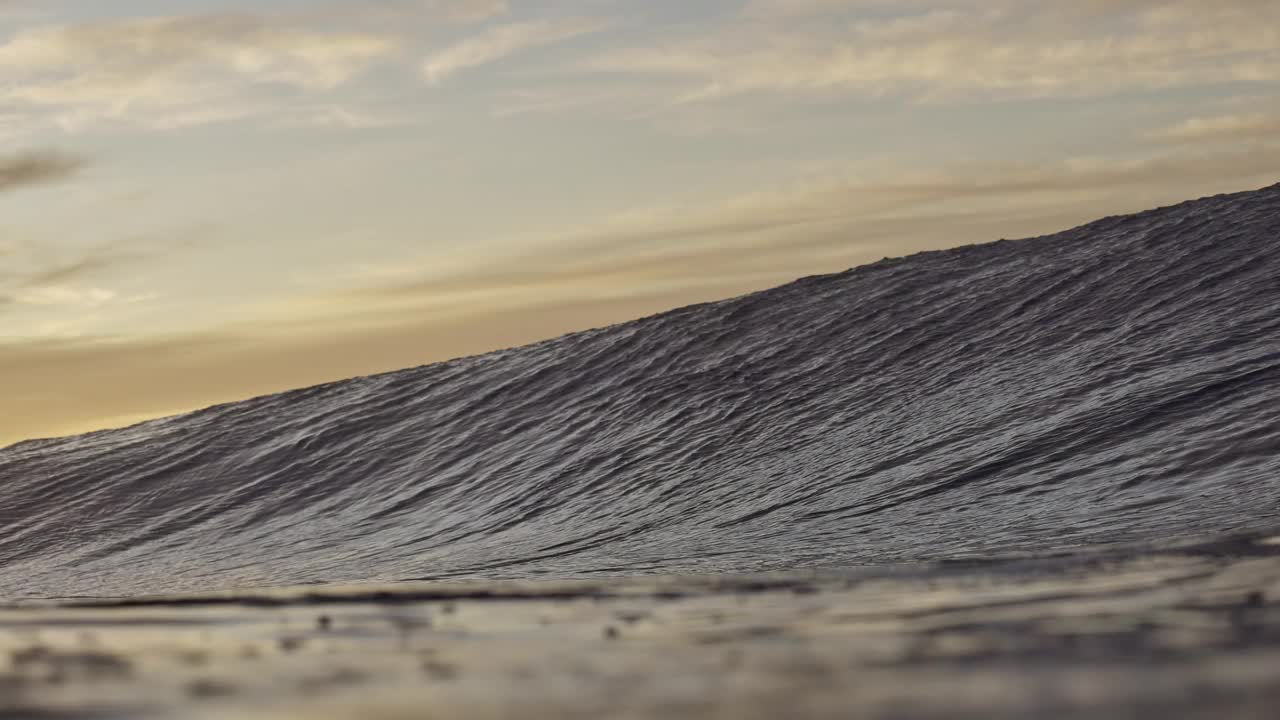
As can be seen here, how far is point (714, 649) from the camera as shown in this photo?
124 inches

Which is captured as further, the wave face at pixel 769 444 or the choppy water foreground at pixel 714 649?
the wave face at pixel 769 444

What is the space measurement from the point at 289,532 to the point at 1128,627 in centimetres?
1342

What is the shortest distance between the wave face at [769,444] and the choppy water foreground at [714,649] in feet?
11.1

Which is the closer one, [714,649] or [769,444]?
[714,649]

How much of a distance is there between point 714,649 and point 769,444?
11.1m

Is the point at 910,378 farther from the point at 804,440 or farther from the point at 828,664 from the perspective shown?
the point at 828,664

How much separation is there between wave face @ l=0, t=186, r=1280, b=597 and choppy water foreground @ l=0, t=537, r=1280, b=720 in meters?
3.39

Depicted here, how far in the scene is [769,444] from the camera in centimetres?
1417

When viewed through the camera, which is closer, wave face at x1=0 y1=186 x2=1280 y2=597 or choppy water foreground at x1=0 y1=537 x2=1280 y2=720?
choppy water foreground at x1=0 y1=537 x2=1280 y2=720

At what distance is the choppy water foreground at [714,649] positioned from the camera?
2.44 meters

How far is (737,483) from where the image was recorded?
12.9 metres

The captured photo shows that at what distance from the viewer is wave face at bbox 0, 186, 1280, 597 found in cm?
973

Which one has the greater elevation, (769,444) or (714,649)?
(714,649)

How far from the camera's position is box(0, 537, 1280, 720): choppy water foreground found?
2438 mm
